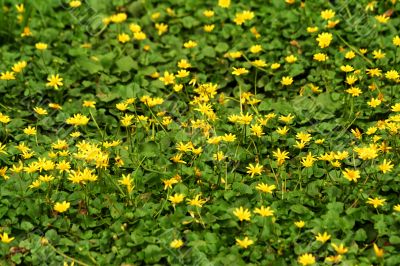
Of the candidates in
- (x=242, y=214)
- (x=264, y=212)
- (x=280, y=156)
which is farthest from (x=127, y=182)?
(x=280, y=156)

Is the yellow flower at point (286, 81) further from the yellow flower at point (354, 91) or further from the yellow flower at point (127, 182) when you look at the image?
the yellow flower at point (127, 182)

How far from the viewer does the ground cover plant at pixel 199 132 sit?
12.0ft

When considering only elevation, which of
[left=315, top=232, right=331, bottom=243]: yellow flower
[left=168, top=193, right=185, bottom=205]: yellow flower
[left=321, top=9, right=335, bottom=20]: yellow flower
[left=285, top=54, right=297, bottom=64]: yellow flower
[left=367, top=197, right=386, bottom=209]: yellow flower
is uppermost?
[left=321, top=9, right=335, bottom=20]: yellow flower

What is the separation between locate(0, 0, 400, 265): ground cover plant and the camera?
12.0ft

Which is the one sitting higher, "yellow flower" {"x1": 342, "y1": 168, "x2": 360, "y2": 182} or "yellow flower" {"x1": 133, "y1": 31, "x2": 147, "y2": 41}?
"yellow flower" {"x1": 342, "y1": 168, "x2": 360, "y2": 182}

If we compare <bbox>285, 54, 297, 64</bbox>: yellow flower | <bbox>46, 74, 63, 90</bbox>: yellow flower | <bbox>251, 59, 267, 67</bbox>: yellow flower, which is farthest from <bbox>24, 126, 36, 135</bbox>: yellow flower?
<bbox>285, 54, 297, 64</bbox>: yellow flower

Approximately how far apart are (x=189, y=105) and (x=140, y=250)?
51.7 inches

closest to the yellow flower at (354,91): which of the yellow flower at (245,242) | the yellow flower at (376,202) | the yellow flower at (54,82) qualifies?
the yellow flower at (376,202)

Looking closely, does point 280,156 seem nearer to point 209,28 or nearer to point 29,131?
point 29,131

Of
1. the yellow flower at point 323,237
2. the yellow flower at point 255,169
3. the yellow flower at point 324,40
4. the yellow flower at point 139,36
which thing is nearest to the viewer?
the yellow flower at point 323,237

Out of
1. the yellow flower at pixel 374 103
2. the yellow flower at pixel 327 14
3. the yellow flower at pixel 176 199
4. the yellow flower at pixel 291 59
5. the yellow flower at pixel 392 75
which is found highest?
the yellow flower at pixel 327 14

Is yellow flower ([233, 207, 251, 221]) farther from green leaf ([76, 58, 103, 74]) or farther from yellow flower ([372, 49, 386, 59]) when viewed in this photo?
green leaf ([76, 58, 103, 74])

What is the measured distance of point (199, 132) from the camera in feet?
14.3

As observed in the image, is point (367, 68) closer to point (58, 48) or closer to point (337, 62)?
point (337, 62)
